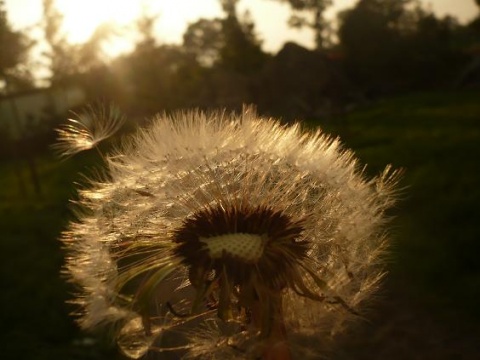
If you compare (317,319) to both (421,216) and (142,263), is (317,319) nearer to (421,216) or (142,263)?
(142,263)

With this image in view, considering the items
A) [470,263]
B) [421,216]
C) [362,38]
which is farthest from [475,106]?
[362,38]

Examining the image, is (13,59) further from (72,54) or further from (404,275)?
(404,275)

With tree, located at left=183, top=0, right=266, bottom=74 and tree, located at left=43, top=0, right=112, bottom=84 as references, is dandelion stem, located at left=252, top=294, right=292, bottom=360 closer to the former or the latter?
tree, located at left=43, top=0, right=112, bottom=84

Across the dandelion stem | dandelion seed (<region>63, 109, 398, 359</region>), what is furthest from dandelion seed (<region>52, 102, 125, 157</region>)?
the dandelion stem

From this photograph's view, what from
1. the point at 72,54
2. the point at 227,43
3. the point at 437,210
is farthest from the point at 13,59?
the point at 227,43

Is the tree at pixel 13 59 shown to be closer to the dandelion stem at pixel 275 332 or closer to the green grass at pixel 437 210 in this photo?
the green grass at pixel 437 210

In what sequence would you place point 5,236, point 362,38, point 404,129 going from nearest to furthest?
point 5,236 → point 404,129 → point 362,38
